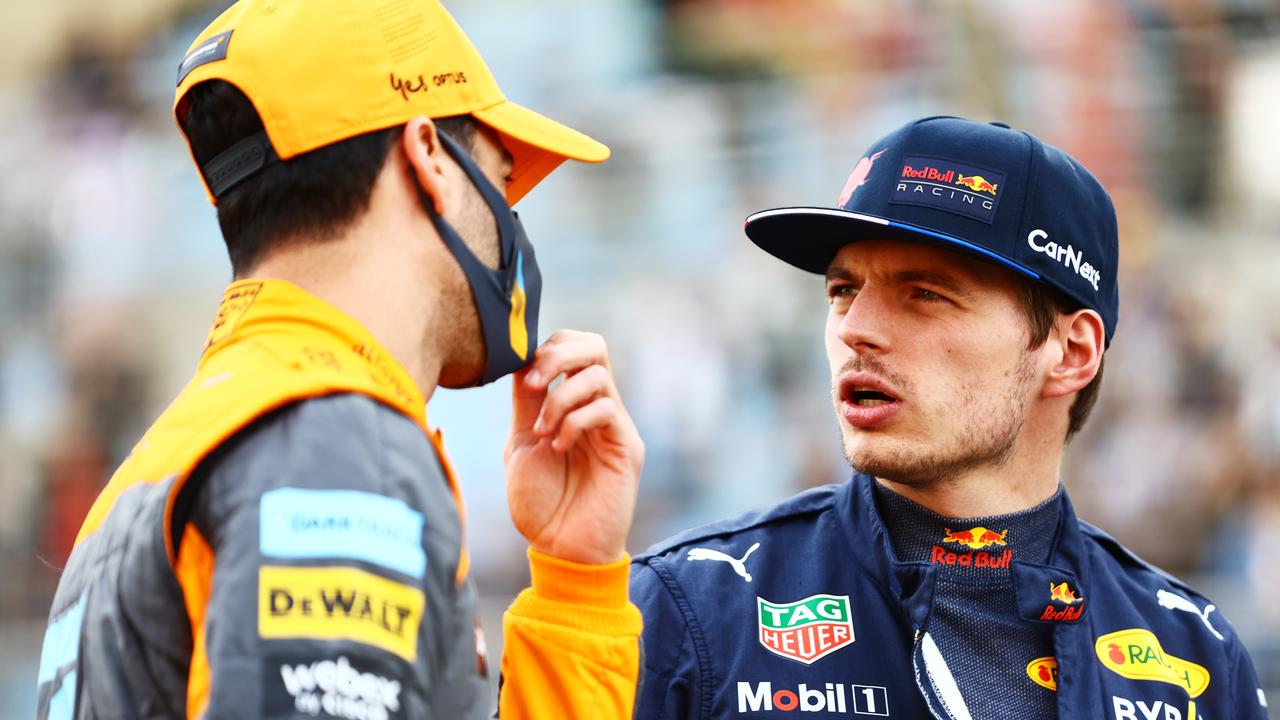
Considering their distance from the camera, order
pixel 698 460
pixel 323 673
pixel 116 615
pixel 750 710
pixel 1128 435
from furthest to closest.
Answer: pixel 698 460 → pixel 1128 435 → pixel 750 710 → pixel 116 615 → pixel 323 673

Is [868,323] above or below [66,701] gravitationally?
above

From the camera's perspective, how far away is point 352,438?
66.1 inches

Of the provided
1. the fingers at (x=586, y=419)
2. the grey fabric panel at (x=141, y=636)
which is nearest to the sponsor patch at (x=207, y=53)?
the grey fabric panel at (x=141, y=636)

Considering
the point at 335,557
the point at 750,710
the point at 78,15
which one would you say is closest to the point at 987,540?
the point at 750,710

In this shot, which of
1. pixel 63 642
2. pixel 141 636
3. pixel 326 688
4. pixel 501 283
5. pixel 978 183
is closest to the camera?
pixel 326 688

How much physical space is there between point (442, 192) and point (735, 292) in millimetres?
5977

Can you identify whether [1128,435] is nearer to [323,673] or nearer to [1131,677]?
[1131,677]

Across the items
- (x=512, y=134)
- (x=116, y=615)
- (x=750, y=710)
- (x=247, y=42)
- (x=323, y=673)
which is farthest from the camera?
(x=750, y=710)

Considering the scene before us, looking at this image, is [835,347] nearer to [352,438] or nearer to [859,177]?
[859,177]

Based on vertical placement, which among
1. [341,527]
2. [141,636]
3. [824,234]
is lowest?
[141,636]

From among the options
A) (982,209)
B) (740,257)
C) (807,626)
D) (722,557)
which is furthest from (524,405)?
(740,257)

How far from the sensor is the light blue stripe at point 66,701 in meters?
1.71

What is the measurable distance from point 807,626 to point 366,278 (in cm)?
105

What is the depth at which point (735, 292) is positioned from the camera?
7.92 metres
